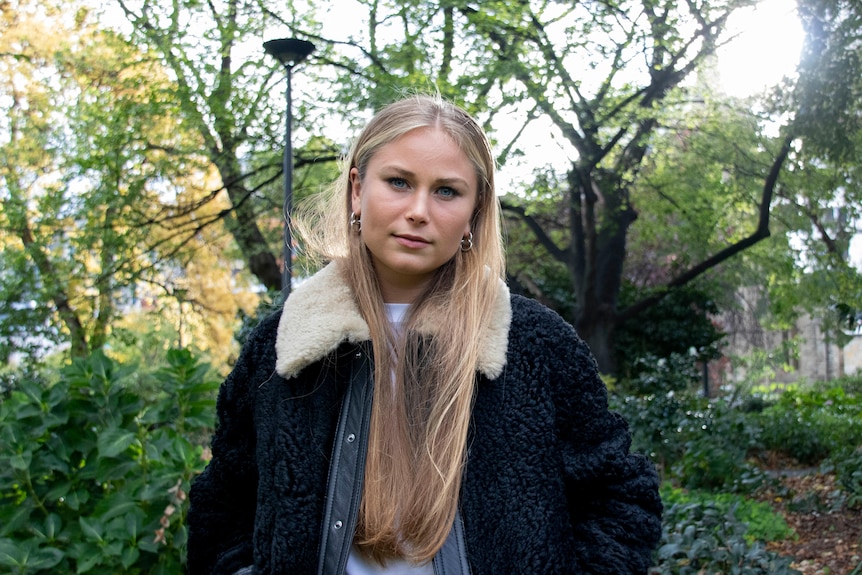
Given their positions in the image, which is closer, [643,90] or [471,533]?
[471,533]

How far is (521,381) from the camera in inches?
69.8

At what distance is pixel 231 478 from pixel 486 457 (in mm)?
566

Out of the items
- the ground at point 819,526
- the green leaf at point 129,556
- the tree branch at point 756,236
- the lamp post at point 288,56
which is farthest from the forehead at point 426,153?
the tree branch at point 756,236

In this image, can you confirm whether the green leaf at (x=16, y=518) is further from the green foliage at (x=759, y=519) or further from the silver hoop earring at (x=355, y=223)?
the green foliage at (x=759, y=519)

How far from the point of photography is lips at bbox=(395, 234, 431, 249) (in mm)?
1807

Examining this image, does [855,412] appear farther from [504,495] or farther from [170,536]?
[504,495]

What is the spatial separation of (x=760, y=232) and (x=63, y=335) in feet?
31.6

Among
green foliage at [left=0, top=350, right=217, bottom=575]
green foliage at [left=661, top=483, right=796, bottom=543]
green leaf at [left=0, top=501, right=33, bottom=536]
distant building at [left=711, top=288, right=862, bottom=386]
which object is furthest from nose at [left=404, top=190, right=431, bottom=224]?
distant building at [left=711, top=288, right=862, bottom=386]

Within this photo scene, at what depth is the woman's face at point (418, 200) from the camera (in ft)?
5.89

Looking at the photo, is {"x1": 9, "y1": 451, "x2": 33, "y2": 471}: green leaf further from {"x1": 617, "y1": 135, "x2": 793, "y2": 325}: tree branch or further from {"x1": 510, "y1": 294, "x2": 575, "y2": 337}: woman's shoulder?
{"x1": 617, "y1": 135, "x2": 793, "y2": 325}: tree branch

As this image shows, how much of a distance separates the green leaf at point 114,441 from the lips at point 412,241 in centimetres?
173

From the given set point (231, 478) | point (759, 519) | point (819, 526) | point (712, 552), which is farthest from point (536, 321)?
point (819, 526)

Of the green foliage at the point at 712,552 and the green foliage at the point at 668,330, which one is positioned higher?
the green foliage at the point at 668,330

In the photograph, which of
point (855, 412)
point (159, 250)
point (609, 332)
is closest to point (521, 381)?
point (855, 412)
